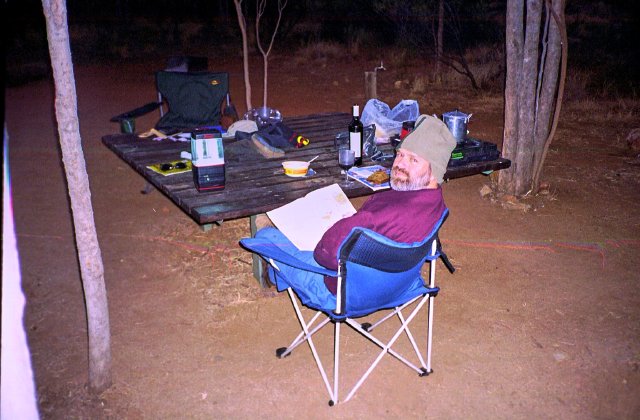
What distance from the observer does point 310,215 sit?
2.78 m

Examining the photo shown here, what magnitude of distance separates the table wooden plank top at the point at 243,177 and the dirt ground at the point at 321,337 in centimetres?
75

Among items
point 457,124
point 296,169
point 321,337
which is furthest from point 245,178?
point 457,124

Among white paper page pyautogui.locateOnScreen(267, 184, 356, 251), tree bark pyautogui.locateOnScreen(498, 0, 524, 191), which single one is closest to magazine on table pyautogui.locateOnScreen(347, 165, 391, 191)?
white paper page pyautogui.locateOnScreen(267, 184, 356, 251)

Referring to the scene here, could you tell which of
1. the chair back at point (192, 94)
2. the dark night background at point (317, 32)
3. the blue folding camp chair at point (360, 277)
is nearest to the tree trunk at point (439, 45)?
the dark night background at point (317, 32)

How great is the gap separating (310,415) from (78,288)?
1805 mm

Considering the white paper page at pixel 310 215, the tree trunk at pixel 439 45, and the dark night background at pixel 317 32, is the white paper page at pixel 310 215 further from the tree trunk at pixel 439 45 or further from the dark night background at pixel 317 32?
the tree trunk at pixel 439 45

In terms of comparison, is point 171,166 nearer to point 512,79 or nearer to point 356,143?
point 356,143

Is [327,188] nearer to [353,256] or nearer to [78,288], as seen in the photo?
[353,256]

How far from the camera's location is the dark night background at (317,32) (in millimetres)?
11961

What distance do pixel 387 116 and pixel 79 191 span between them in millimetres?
2497

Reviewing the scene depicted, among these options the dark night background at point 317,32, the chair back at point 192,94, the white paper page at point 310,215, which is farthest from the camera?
the dark night background at point 317,32

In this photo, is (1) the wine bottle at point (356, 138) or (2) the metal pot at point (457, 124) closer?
(1) the wine bottle at point (356, 138)

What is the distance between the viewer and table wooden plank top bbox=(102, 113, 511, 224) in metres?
2.72

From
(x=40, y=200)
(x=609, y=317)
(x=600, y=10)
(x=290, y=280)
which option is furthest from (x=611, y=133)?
(x=600, y=10)
